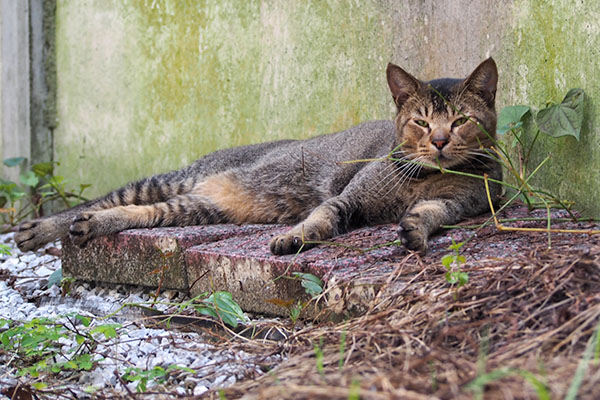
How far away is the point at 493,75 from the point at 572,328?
1.68 m

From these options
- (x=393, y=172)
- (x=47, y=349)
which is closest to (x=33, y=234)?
(x=47, y=349)

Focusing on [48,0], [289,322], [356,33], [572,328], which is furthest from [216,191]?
[48,0]

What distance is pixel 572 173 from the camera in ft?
9.96

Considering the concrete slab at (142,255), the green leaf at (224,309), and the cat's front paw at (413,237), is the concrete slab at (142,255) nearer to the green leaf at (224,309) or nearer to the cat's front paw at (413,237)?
the green leaf at (224,309)

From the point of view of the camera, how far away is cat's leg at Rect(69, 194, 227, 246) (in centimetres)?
357

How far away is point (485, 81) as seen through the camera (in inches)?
122

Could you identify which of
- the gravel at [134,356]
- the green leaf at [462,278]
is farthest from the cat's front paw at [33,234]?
the green leaf at [462,278]

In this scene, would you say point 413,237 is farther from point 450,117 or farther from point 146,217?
point 146,217

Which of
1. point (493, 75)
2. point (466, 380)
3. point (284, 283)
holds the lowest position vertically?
point (284, 283)

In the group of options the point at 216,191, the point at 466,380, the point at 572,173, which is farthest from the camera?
the point at 216,191

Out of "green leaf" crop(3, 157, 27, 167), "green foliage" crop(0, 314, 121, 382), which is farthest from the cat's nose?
"green leaf" crop(3, 157, 27, 167)

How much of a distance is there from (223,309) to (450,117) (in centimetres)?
145

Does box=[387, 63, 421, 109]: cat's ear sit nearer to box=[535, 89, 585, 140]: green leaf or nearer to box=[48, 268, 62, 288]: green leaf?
box=[535, 89, 585, 140]: green leaf

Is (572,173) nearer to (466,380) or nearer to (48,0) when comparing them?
(466,380)
